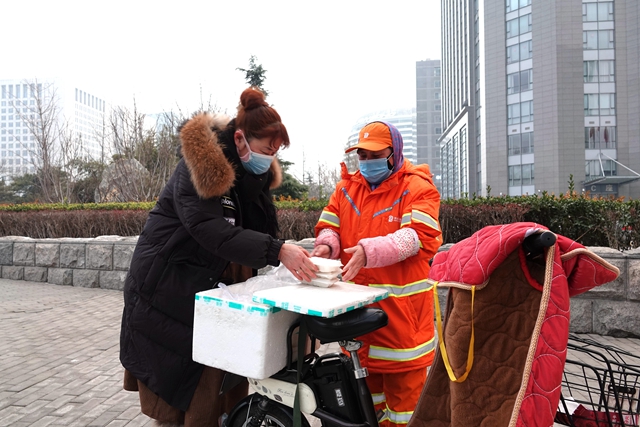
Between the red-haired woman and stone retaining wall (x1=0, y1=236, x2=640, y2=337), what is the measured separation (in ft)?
13.2

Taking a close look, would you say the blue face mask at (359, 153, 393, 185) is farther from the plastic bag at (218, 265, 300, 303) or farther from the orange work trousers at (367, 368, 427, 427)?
the orange work trousers at (367, 368, 427, 427)

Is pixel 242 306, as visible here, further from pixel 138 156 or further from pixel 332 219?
pixel 138 156

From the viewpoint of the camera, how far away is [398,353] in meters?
2.44

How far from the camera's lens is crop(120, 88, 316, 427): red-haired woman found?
225 centimetres

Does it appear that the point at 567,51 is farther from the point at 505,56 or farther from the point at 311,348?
the point at 311,348

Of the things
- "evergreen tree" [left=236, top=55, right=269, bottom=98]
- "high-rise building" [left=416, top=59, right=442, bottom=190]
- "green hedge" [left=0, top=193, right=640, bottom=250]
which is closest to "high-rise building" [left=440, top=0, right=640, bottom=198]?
"evergreen tree" [left=236, top=55, right=269, bottom=98]

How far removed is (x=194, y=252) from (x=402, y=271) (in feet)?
3.52

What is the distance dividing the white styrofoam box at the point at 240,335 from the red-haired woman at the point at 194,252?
0.27 meters

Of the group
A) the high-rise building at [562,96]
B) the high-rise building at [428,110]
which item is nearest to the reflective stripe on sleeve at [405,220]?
the high-rise building at [562,96]

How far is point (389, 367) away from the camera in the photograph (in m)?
2.46

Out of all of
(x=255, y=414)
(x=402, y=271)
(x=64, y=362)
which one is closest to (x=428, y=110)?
(x=64, y=362)

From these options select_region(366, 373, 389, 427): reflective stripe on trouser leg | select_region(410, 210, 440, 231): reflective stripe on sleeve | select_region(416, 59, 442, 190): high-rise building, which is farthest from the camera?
select_region(416, 59, 442, 190): high-rise building

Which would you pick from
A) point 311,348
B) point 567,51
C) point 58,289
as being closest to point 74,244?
point 58,289

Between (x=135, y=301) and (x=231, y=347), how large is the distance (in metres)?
0.74
